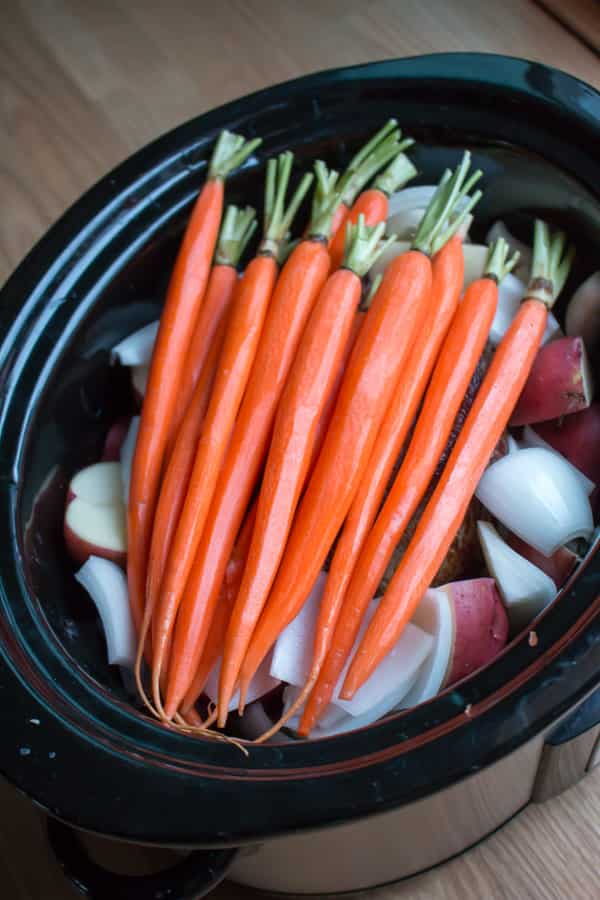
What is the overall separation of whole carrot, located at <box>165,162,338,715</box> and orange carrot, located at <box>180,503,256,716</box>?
1cm

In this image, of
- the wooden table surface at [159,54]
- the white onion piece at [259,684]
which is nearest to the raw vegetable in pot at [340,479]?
the white onion piece at [259,684]

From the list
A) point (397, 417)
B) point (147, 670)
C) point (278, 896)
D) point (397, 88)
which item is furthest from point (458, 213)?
point (278, 896)

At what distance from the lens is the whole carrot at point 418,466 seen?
28.7 inches

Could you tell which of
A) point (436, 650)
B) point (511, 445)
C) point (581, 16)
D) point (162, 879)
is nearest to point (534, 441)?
point (511, 445)

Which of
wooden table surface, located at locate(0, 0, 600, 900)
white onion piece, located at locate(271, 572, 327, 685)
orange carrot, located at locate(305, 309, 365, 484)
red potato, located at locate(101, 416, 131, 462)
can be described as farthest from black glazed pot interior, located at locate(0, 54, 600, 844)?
wooden table surface, located at locate(0, 0, 600, 900)

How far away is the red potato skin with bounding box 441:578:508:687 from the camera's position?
2.42ft

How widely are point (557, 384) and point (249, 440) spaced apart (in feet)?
0.87

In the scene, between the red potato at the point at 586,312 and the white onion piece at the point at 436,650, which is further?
the red potato at the point at 586,312

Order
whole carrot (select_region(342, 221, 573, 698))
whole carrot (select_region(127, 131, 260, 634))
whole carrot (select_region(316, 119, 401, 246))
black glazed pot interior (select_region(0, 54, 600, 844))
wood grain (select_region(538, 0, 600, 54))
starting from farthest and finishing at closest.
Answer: wood grain (select_region(538, 0, 600, 54)) < whole carrot (select_region(316, 119, 401, 246)) < whole carrot (select_region(127, 131, 260, 634)) < whole carrot (select_region(342, 221, 573, 698)) < black glazed pot interior (select_region(0, 54, 600, 844))

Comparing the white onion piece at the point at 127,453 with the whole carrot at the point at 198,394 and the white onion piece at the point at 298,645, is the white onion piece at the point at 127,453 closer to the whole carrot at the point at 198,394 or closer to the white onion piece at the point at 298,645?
the whole carrot at the point at 198,394

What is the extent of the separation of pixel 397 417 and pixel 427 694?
0.22m

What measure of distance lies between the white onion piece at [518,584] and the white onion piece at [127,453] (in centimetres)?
32

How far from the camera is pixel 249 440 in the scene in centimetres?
79

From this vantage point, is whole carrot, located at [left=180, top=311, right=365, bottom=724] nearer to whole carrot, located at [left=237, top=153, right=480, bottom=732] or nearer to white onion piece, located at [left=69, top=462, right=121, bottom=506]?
whole carrot, located at [left=237, top=153, right=480, bottom=732]
